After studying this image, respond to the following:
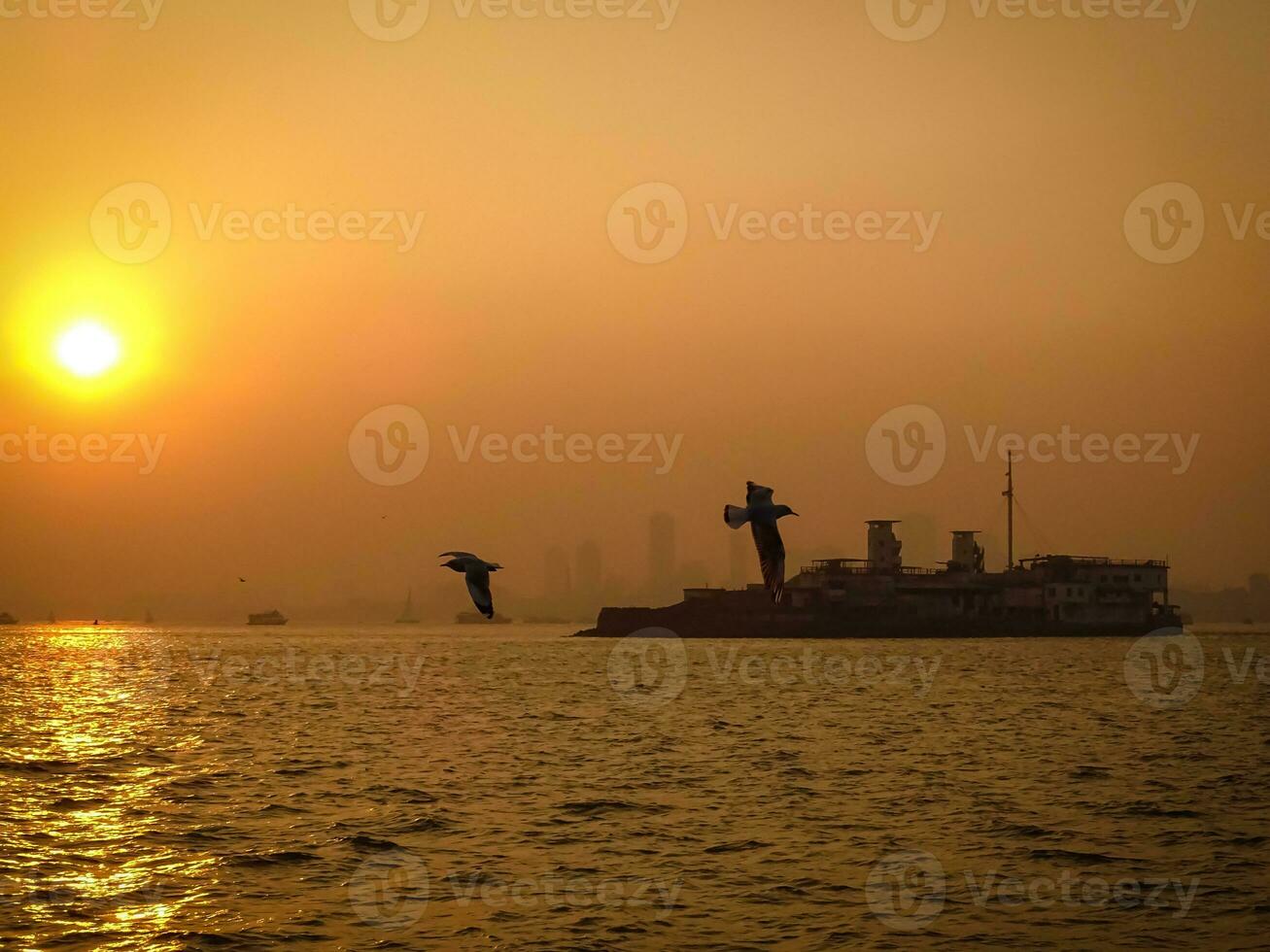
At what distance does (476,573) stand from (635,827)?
39.0 ft

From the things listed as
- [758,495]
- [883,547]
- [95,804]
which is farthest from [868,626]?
[758,495]

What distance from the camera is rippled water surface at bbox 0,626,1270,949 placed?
806 inches

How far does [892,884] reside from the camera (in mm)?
22734

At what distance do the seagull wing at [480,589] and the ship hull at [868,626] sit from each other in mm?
147377

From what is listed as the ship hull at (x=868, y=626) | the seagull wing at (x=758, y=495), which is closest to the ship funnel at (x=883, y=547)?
the ship hull at (x=868, y=626)

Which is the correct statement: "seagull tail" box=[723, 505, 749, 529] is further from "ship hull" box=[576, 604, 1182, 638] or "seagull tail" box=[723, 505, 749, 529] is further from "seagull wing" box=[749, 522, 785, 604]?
"ship hull" box=[576, 604, 1182, 638]

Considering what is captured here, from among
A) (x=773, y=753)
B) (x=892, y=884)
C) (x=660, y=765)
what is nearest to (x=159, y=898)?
(x=892, y=884)

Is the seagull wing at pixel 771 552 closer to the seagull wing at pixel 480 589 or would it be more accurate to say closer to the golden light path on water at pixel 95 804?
the seagull wing at pixel 480 589

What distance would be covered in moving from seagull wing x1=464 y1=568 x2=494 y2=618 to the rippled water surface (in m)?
5.46

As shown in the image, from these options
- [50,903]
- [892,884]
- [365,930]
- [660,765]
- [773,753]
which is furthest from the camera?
[773,753]

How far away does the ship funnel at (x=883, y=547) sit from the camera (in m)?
169

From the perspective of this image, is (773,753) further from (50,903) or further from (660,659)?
(660,659)

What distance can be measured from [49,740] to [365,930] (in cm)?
Result: 3199

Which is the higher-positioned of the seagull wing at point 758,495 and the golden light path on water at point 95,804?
the seagull wing at point 758,495
